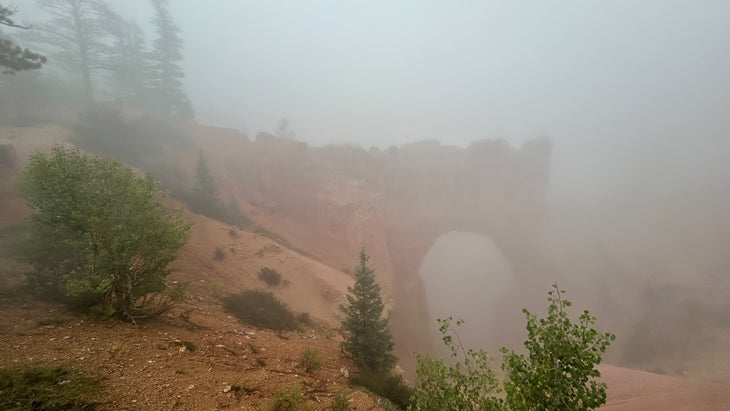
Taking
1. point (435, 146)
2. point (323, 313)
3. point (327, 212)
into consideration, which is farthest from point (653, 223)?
point (323, 313)

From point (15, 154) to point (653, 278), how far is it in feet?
226

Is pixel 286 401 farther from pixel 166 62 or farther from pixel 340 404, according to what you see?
pixel 166 62

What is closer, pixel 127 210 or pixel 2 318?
pixel 2 318

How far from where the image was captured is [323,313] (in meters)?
20.0

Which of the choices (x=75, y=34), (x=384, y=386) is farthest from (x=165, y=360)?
(x=75, y=34)

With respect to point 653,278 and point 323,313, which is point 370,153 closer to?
point 323,313

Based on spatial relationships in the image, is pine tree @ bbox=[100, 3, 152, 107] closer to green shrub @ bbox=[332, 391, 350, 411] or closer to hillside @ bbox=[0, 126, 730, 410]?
hillside @ bbox=[0, 126, 730, 410]

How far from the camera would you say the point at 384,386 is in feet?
34.1

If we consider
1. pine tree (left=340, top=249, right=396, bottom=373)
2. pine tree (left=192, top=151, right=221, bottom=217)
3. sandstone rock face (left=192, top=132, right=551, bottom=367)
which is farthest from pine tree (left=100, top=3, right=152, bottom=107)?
pine tree (left=340, top=249, right=396, bottom=373)

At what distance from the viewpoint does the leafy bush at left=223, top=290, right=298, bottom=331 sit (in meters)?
14.1

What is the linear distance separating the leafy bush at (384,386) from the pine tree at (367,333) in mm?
1129

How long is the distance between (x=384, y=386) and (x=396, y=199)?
122ft

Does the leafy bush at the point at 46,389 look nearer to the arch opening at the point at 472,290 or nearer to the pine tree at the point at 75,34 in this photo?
the arch opening at the point at 472,290

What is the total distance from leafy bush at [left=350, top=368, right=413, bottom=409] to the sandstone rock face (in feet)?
54.7
